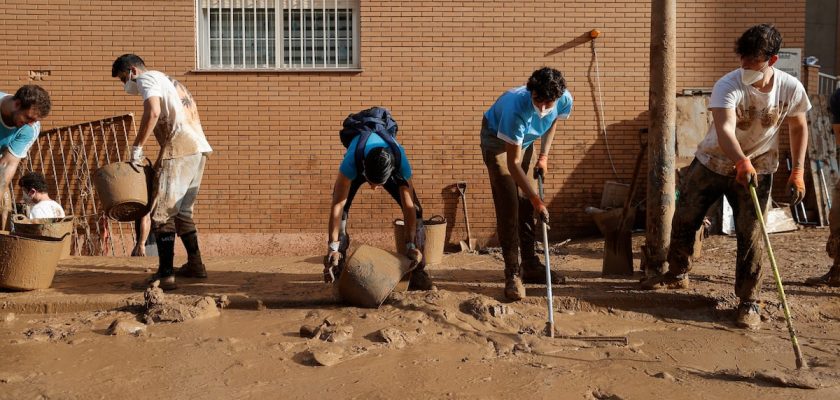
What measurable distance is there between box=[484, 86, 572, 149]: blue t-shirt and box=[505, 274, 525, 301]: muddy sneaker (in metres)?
0.96

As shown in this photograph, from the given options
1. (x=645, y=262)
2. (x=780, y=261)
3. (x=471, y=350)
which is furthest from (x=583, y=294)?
(x=780, y=261)

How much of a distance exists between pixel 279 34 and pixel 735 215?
19.2ft

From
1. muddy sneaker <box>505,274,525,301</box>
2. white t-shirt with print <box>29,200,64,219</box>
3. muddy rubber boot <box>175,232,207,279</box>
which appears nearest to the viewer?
muddy sneaker <box>505,274,525,301</box>

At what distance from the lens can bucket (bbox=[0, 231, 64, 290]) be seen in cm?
516

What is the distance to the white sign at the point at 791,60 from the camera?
338 inches

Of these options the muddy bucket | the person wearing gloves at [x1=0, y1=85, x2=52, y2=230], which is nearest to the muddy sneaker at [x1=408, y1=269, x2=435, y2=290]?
the muddy bucket

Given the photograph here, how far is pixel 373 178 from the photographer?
4.66 m

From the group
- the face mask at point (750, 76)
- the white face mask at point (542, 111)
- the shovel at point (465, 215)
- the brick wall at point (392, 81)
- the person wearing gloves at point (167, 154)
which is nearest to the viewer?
the face mask at point (750, 76)

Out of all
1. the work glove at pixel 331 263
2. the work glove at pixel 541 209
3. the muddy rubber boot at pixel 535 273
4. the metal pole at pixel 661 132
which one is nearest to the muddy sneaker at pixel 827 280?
the metal pole at pixel 661 132

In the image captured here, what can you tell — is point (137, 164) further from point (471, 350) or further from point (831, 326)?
point (831, 326)

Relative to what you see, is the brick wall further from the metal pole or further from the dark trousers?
the dark trousers

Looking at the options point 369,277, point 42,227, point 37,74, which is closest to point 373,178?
point 369,277

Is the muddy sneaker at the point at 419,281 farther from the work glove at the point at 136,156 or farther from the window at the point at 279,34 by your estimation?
the window at the point at 279,34

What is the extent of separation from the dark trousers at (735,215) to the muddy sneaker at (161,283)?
3725 millimetres
